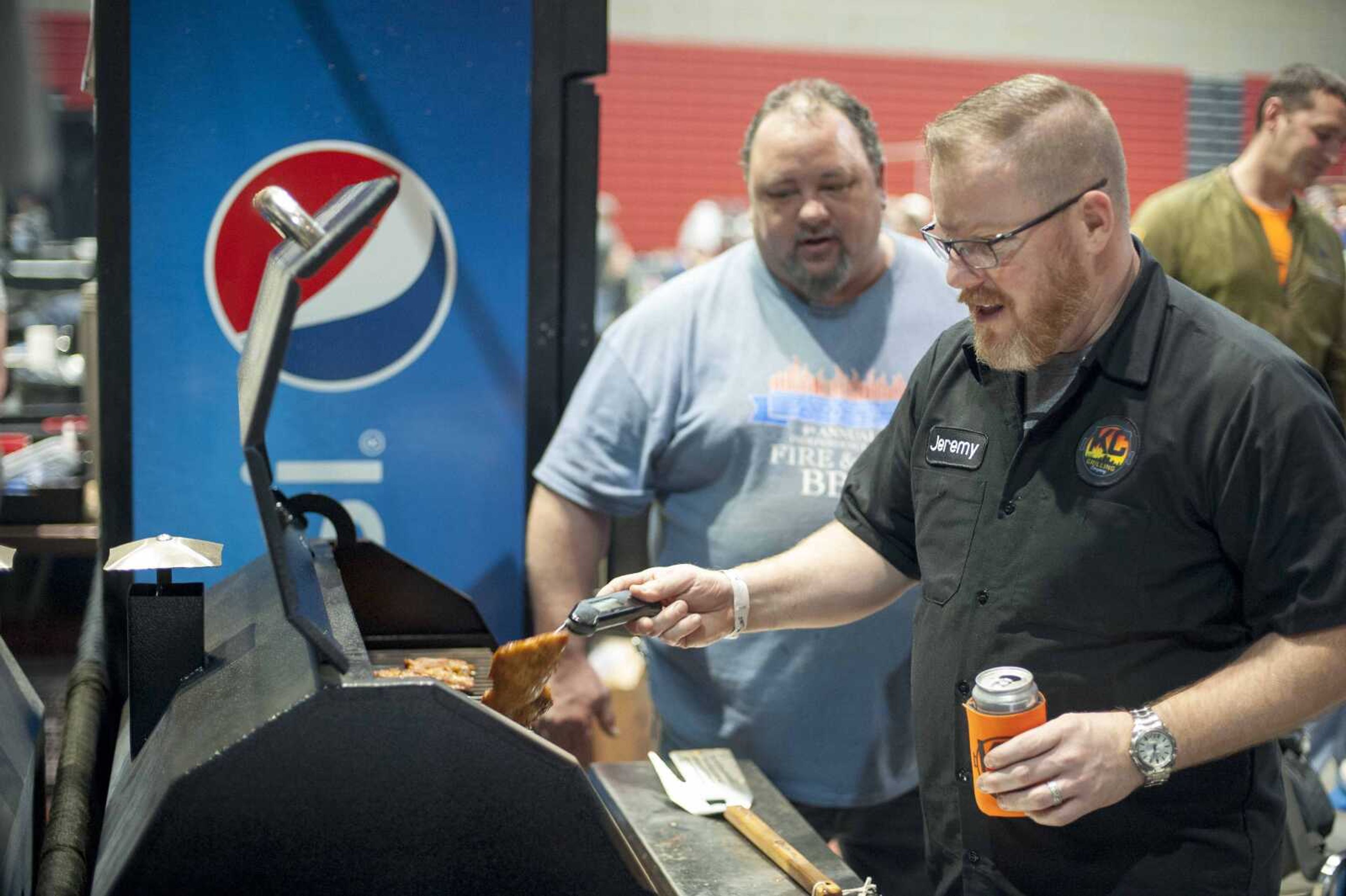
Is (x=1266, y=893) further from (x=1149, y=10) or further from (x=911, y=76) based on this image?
(x=1149, y=10)

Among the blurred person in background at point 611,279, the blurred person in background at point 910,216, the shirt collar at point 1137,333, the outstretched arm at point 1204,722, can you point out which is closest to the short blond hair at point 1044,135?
the shirt collar at point 1137,333

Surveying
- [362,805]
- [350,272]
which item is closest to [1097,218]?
[362,805]

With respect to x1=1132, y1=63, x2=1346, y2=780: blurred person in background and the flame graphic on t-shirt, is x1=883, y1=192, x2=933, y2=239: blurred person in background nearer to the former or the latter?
x1=1132, y1=63, x2=1346, y2=780: blurred person in background

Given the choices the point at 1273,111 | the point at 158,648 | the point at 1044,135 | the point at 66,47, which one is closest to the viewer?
the point at 1044,135

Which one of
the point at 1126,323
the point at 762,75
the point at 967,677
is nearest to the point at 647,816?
the point at 967,677

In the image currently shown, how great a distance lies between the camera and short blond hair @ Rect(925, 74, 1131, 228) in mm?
1769

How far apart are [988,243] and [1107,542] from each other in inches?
16.4

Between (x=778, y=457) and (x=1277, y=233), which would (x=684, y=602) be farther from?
(x=1277, y=233)

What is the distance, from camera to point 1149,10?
14.6 metres

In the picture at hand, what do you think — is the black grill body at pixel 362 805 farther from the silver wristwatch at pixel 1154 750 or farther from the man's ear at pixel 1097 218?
the man's ear at pixel 1097 218

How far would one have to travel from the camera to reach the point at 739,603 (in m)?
2.14

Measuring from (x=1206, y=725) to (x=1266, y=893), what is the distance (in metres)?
0.32

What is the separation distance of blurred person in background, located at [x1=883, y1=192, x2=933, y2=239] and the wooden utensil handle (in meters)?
5.23

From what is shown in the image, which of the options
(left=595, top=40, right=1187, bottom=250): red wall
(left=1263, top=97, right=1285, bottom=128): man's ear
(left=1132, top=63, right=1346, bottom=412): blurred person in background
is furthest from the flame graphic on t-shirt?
(left=595, top=40, right=1187, bottom=250): red wall
